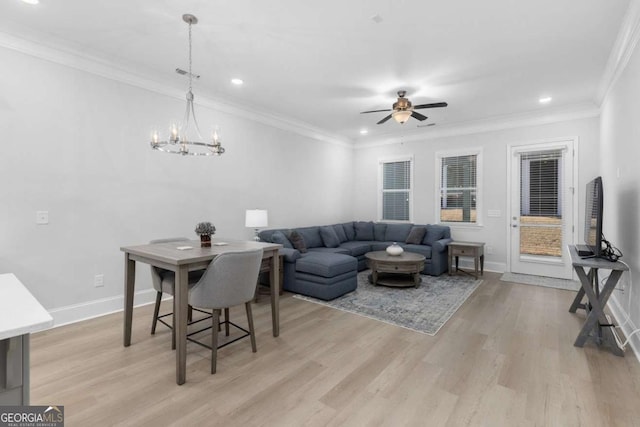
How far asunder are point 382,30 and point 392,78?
112 cm

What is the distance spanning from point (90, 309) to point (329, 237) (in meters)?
3.71

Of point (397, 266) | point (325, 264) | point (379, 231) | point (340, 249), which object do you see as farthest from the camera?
point (379, 231)

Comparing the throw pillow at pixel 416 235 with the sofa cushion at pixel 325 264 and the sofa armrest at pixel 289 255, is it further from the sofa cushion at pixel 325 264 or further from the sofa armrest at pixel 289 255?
the sofa armrest at pixel 289 255

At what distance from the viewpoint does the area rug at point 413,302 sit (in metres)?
3.41

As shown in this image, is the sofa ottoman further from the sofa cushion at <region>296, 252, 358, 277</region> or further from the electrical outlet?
the electrical outlet

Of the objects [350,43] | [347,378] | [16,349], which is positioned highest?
[350,43]

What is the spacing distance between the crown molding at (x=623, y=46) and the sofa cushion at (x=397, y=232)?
3.59 meters

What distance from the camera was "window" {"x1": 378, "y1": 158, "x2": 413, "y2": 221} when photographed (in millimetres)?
6871

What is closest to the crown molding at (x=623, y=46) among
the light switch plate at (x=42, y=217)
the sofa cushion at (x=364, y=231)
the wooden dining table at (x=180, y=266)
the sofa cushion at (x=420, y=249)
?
the sofa cushion at (x=420, y=249)

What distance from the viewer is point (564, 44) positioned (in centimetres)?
311

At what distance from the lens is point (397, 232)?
641cm

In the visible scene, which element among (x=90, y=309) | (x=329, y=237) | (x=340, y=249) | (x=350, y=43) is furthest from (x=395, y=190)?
(x=90, y=309)

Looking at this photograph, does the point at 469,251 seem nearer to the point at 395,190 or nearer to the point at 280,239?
the point at 395,190

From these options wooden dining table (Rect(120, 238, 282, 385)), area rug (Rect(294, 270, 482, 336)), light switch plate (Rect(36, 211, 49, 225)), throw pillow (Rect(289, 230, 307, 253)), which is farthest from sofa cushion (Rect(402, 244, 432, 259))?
light switch plate (Rect(36, 211, 49, 225))
